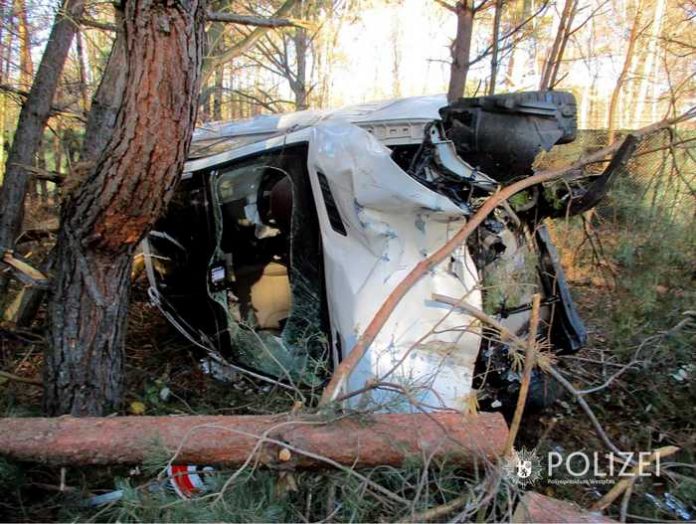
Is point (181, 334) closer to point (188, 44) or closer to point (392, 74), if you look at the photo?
point (188, 44)

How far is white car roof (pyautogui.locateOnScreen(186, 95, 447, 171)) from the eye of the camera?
11.4 ft

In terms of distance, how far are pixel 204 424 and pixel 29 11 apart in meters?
3.89

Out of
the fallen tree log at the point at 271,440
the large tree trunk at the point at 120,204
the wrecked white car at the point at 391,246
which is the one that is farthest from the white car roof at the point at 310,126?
the fallen tree log at the point at 271,440

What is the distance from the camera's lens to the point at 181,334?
4527mm

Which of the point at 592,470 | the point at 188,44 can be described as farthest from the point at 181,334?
the point at 592,470

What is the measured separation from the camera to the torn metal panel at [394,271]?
2.67 metres

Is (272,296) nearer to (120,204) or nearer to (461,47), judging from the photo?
(120,204)

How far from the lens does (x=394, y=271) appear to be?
2.83 meters

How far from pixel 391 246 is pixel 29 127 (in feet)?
11.2

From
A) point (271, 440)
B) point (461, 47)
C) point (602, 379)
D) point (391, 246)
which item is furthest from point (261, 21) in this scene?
point (602, 379)

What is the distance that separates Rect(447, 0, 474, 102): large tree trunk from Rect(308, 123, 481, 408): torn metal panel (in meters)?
3.04

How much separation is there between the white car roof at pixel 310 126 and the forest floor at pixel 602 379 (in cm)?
121

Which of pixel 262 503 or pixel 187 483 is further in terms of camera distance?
pixel 187 483

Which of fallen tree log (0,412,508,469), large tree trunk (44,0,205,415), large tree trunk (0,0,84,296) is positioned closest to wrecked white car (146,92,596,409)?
fallen tree log (0,412,508,469)
